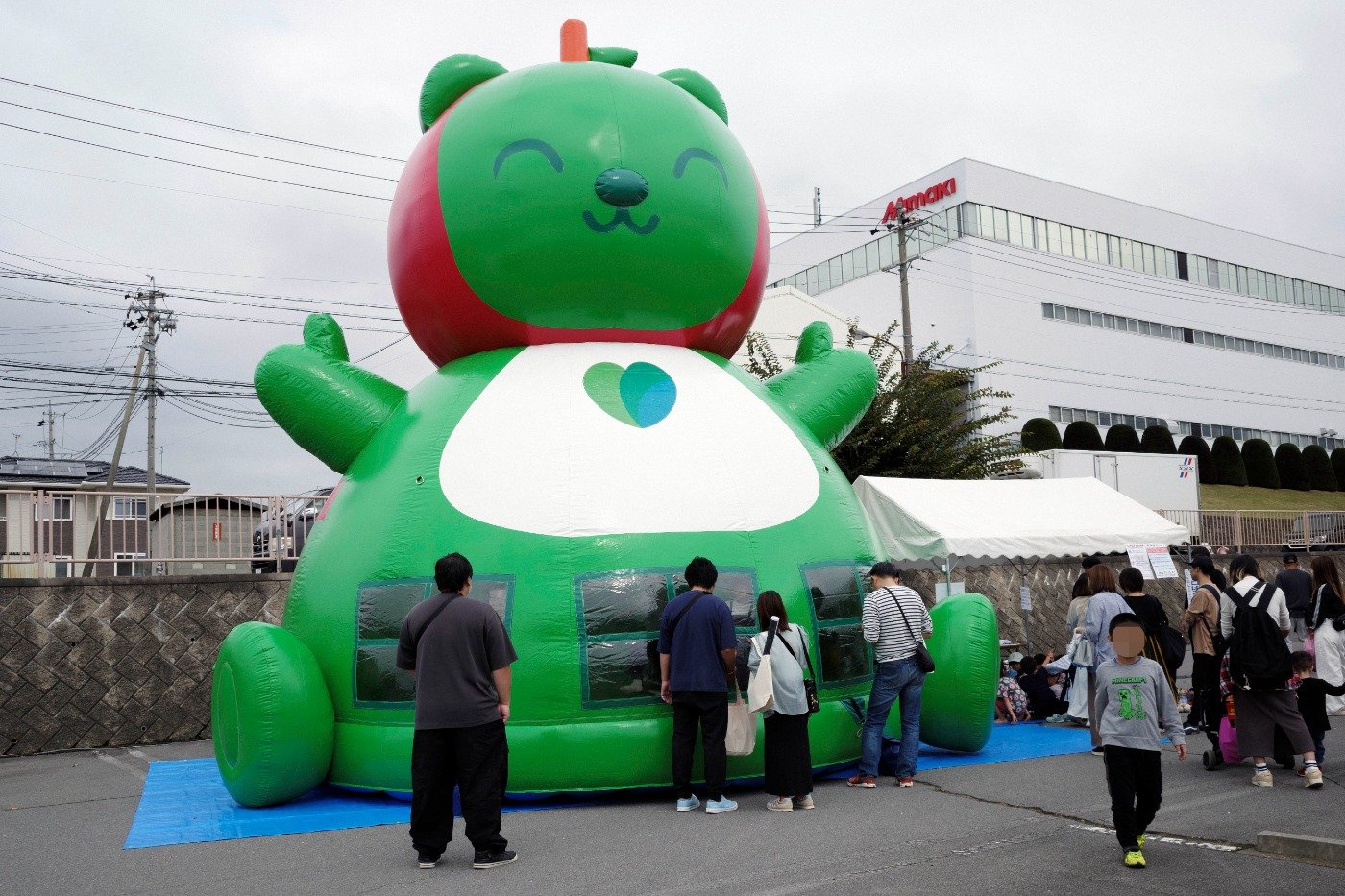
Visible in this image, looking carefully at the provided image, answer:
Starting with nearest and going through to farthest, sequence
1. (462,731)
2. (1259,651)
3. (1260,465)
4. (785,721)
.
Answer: (462,731), (785,721), (1259,651), (1260,465)

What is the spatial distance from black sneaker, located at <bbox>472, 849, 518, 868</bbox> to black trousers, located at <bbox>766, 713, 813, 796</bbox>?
6.36ft

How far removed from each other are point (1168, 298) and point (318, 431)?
4580 cm

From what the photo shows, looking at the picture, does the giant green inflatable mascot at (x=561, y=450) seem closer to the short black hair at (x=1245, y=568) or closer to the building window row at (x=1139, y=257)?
the short black hair at (x=1245, y=568)

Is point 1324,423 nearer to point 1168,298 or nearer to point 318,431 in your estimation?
point 1168,298

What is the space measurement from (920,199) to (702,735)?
1506 inches

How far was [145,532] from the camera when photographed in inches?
499

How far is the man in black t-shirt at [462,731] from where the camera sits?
19.4 feet

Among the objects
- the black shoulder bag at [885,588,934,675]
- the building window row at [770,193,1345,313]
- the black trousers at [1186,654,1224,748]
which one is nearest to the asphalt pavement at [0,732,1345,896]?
the black trousers at [1186,654,1224,748]

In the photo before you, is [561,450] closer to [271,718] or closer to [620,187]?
[620,187]

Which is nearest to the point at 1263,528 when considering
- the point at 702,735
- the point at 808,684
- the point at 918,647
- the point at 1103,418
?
the point at 1103,418

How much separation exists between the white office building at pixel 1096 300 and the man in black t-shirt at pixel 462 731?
33296mm

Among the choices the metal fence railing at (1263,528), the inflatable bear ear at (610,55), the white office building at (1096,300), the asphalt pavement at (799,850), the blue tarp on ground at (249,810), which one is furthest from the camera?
the white office building at (1096,300)

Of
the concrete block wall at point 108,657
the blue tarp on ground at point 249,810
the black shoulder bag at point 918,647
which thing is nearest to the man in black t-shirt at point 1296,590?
the blue tarp on ground at point 249,810

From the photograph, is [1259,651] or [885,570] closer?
[1259,651]
